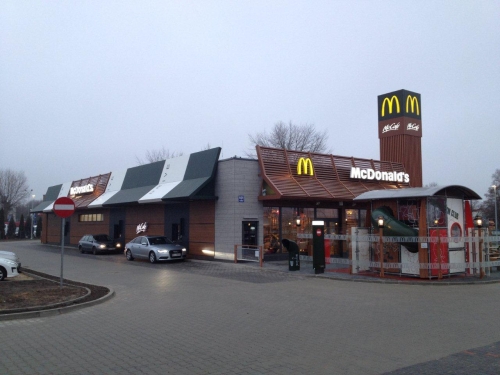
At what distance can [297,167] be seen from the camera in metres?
23.5

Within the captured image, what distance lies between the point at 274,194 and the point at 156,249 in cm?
664

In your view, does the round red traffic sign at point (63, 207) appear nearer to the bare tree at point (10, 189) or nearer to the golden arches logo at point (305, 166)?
the golden arches logo at point (305, 166)

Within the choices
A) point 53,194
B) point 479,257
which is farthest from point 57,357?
point 53,194

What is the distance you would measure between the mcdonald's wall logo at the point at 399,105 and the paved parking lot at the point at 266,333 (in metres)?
19.9

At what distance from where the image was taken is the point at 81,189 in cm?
3828

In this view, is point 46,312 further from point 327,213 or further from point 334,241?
point 334,241

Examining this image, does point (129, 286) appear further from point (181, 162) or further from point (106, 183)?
point (106, 183)

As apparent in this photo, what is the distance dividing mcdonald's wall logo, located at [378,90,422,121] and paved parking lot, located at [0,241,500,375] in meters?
19.9

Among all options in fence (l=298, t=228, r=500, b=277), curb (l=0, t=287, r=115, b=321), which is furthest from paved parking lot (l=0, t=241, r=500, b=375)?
fence (l=298, t=228, r=500, b=277)

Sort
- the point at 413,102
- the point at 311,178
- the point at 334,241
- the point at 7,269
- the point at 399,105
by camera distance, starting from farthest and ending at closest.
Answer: the point at 413,102 → the point at 399,105 → the point at 334,241 → the point at 311,178 → the point at 7,269

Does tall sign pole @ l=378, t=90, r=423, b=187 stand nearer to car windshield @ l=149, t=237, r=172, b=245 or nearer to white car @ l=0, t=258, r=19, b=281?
car windshield @ l=149, t=237, r=172, b=245

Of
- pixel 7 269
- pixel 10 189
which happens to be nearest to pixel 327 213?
pixel 7 269

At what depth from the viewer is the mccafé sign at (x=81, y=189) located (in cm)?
3700

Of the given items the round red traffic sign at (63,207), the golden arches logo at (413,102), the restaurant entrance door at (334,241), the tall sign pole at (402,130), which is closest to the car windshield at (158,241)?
the restaurant entrance door at (334,241)
